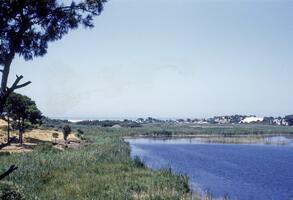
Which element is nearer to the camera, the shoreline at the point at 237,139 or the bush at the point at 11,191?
the bush at the point at 11,191

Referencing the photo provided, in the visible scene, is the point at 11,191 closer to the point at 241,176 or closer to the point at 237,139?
the point at 241,176

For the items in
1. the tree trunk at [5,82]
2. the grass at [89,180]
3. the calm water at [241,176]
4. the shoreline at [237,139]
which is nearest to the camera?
the tree trunk at [5,82]

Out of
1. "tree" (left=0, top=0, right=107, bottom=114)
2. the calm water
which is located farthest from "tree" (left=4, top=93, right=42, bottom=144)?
"tree" (left=0, top=0, right=107, bottom=114)

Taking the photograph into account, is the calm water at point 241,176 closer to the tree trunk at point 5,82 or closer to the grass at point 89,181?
the grass at point 89,181

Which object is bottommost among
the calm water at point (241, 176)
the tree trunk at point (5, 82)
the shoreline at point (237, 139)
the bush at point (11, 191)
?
the calm water at point (241, 176)

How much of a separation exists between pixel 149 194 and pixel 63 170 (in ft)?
38.8

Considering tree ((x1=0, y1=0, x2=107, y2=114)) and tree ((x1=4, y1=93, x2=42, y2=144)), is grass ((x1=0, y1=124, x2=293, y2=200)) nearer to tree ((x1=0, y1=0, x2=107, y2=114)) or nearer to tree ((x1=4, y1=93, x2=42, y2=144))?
tree ((x1=0, y1=0, x2=107, y2=114))

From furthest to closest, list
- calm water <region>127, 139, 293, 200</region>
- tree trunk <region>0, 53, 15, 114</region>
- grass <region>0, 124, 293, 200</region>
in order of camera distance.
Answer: calm water <region>127, 139, 293, 200</region> < grass <region>0, 124, 293, 200</region> < tree trunk <region>0, 53, 15, 114</region>

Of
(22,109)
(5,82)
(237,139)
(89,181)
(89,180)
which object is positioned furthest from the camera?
(237,139)

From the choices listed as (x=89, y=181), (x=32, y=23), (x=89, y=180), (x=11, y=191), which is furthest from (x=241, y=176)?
(x=32, y=23)

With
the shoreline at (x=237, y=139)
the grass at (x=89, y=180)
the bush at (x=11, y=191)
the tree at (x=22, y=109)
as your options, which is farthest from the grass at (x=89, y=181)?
the shoreline at (x=237, y=139)

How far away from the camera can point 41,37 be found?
1330cm

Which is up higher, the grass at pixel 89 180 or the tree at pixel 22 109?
the tree at pixel 22 109

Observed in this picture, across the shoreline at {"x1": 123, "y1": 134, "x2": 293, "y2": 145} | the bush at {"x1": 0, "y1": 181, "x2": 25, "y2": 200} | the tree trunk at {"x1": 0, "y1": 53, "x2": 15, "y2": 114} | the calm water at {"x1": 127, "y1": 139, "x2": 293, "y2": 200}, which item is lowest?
the calm water at {"x1": 127, "y1": 139, "x2": 293, "y2": 200}
